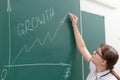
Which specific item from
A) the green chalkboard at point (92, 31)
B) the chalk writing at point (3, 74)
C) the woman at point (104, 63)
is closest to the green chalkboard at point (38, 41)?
the chalk writing at point (3, 74)

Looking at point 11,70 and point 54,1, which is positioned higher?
point 54,1

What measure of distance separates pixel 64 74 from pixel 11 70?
0.66 meters

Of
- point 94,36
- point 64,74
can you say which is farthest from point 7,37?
point 94,36

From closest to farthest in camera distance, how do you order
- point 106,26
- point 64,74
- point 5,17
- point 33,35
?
point 5,17 → point 33,35 → point 64,74 → point 106,26

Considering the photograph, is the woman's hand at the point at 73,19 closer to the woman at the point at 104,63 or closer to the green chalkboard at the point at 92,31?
Result: the woman at the point at 104,63

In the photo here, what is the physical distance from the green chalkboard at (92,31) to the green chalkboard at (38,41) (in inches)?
13.4

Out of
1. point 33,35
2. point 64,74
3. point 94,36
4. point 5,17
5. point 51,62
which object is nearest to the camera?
point 5,17

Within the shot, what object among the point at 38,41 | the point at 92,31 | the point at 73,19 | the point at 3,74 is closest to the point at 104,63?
the point at 73,19

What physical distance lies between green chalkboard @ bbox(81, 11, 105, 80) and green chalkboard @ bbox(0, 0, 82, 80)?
13.4 inches

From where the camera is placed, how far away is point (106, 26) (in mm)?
3590

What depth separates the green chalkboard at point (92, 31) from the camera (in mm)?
2887

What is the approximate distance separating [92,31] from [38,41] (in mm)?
1135

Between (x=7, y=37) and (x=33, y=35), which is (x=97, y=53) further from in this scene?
(x=7, y=37)

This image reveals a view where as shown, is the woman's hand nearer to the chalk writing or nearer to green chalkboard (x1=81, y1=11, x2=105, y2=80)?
green chalkboard (x1=81, y1=11, x2=105, y2=80)
